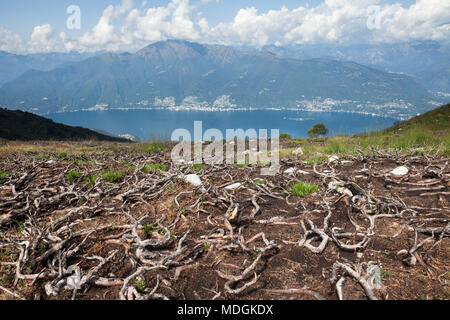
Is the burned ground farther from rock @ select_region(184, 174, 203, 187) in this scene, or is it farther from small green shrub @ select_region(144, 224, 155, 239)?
rock @ select_region(184, 174, 203, 187)

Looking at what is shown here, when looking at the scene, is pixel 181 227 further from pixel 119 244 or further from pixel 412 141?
pixel 412 141

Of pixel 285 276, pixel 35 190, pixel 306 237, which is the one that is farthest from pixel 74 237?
pixel 306 237

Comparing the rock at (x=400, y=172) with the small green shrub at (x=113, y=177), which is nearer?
the rock at (x=400, y=172)

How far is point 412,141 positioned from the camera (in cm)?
1174

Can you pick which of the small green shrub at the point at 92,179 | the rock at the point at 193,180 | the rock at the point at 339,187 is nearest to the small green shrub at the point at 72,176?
the small green shrub at the point at 92,179

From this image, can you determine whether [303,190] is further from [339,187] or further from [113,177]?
[113,177]

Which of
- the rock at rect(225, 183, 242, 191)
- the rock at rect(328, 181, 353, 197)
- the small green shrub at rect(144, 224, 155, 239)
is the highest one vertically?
the rock at rect(328, 181, 353, 197)

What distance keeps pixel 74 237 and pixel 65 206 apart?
68.1 inches

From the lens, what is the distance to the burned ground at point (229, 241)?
2.97 meters

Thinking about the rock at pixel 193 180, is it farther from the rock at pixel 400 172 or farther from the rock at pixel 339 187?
the rock at pixel 400 172

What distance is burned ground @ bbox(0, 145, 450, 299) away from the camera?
9.75ft

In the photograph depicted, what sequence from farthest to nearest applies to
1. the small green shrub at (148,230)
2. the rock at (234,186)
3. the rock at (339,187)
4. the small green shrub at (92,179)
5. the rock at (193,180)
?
the small green shrub at (92,179) → the rock at (193,180) → the rock at (234,186) → the rock at (339,187) → the small green shrub at (148,230)

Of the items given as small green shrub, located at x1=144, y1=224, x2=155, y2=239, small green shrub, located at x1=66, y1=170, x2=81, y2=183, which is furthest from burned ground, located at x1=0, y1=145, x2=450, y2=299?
small green shrub, located at x1=66, y1=170, x2=81, y2=183

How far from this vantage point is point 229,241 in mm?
3938
